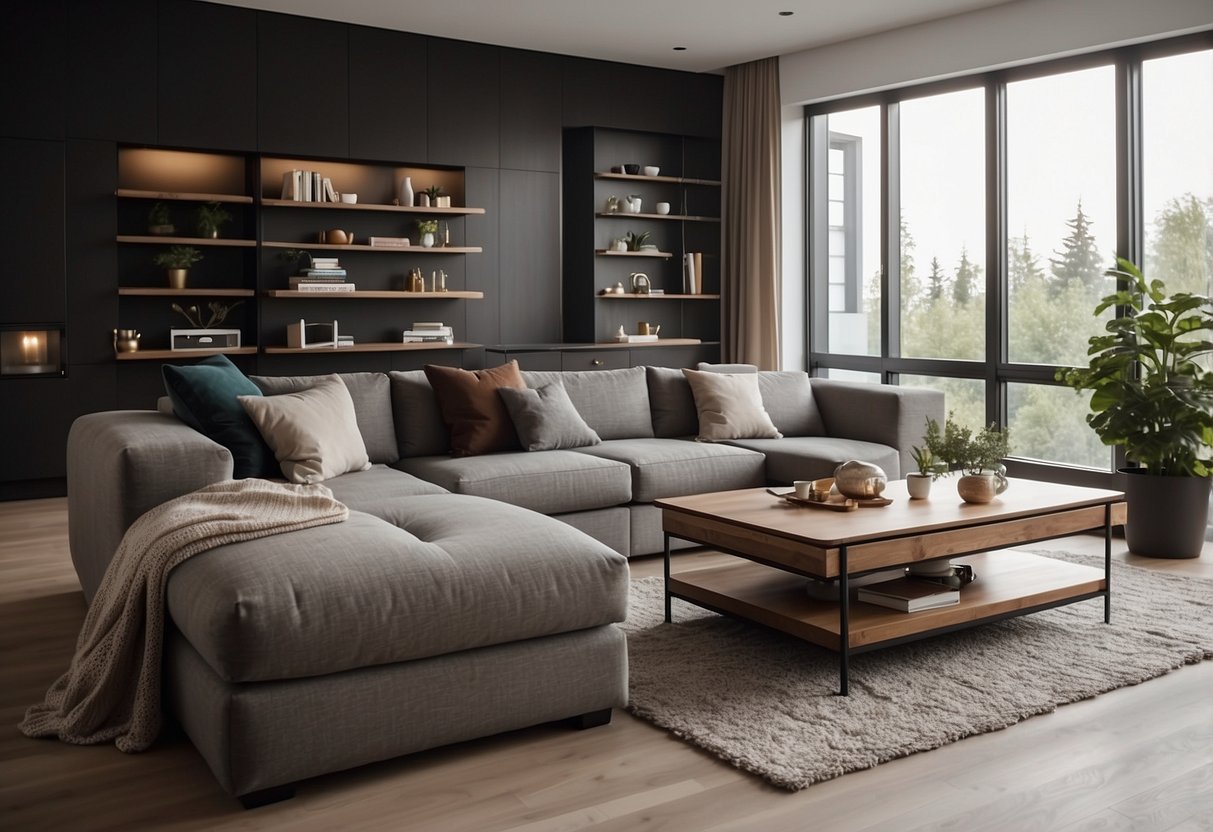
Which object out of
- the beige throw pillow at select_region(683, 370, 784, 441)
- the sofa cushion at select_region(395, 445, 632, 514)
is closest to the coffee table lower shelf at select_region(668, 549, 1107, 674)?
the sofa cushion at select_region(395, 445, 632, 514)

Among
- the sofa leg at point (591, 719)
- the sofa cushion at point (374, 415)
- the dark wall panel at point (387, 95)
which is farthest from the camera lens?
the dark wall panel at point (387, 95)

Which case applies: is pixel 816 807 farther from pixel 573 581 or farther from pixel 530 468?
pixel 530 468

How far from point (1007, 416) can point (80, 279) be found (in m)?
5.25

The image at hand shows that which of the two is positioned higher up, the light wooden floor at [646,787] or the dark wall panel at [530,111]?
the dark wall panel at [530,111]

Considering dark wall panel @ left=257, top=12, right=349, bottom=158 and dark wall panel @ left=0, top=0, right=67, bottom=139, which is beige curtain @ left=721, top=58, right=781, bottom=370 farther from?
dark wall panel @ left=0, top=0, right=67, bottom=139

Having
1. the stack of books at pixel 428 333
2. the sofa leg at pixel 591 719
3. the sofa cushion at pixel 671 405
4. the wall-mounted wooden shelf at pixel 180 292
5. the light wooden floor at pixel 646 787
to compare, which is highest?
the wall-mounted wooden shelf at pixel 180 292

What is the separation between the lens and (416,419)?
467cm

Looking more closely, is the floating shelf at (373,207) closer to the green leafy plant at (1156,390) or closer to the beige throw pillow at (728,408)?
the beige throw pillow at (728,408)

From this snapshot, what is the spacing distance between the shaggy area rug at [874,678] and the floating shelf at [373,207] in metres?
3.61

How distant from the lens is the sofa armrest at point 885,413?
519 cm

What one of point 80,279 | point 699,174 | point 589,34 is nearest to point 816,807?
point 80,279

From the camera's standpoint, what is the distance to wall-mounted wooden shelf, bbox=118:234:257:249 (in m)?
5.94

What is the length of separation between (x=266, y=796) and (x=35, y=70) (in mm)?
4765

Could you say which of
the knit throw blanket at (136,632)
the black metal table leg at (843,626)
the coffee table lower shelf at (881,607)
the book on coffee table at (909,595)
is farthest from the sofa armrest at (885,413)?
the knit throw blanket at (136,632)
